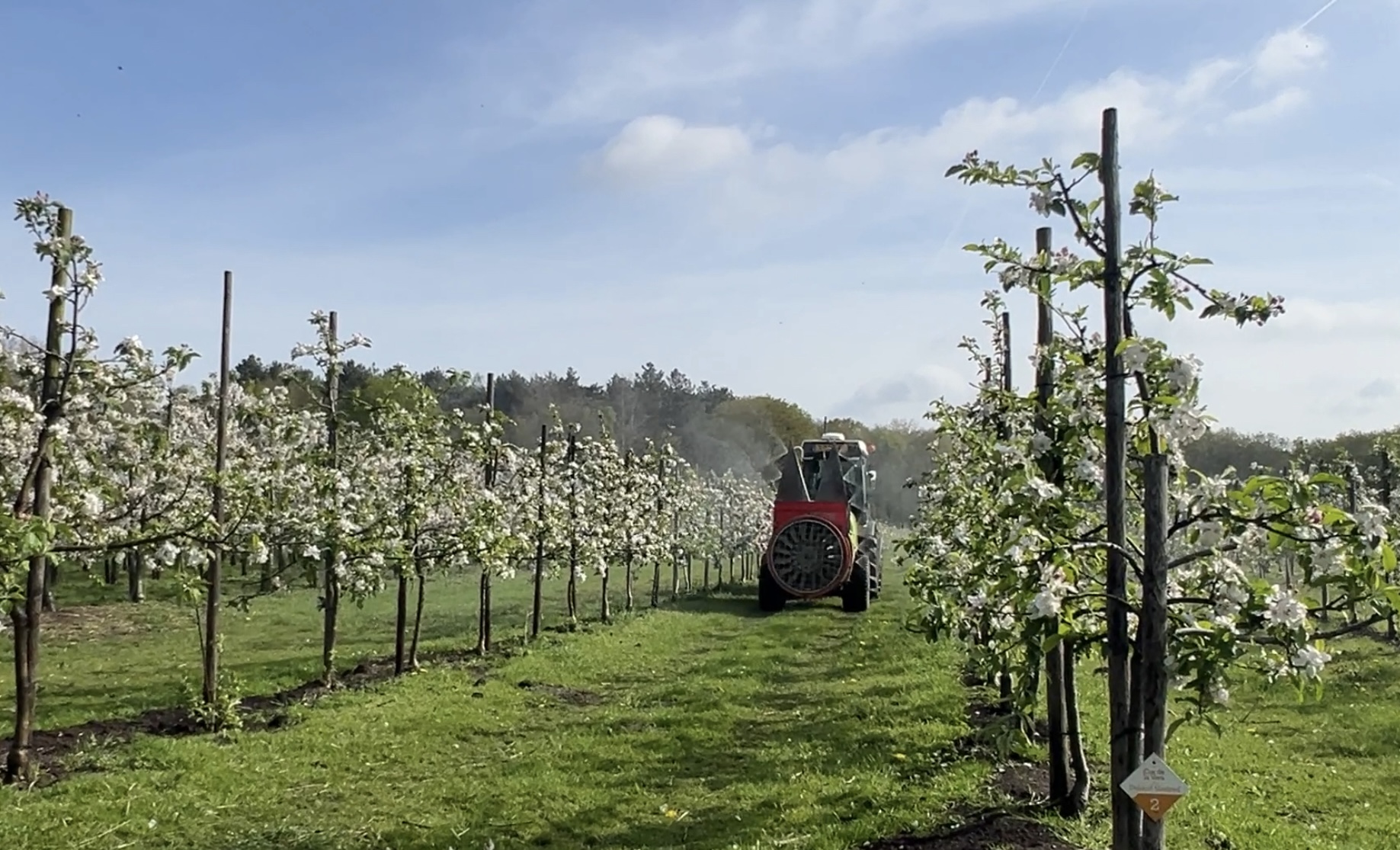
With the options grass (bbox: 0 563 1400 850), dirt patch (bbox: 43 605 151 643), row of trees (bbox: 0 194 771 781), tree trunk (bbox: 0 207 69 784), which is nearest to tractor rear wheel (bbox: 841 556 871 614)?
row of trees (bbox: 0 194 771 781)

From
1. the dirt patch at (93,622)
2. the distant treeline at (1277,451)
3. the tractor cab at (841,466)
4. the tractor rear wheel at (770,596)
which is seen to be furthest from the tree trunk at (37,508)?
the distant treeline at (1277,451)

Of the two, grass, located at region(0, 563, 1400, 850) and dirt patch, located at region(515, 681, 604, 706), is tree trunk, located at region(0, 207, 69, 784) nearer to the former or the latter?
grass, located at region(0, 563, 1400, 850)

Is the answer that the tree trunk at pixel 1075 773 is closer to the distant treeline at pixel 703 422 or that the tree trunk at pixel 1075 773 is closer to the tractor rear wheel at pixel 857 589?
the tractor rear wheel at pixel 857 589

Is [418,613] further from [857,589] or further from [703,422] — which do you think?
[703,422]

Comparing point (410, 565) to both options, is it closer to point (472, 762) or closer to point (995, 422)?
point (472, 762)

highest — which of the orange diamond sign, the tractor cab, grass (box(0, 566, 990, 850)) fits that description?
the tractor cab

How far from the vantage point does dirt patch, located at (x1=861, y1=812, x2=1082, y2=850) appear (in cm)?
659

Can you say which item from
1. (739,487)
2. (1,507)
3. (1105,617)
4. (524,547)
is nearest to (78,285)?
(1,507)

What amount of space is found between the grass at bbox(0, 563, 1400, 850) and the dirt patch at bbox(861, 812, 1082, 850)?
0.55ft

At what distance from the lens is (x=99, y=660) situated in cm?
1548

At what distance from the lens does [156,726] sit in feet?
34.1

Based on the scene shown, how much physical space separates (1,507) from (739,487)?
3877 centimetres

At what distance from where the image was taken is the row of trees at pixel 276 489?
23.8ft

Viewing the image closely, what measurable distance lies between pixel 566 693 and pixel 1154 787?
10.1 metres
